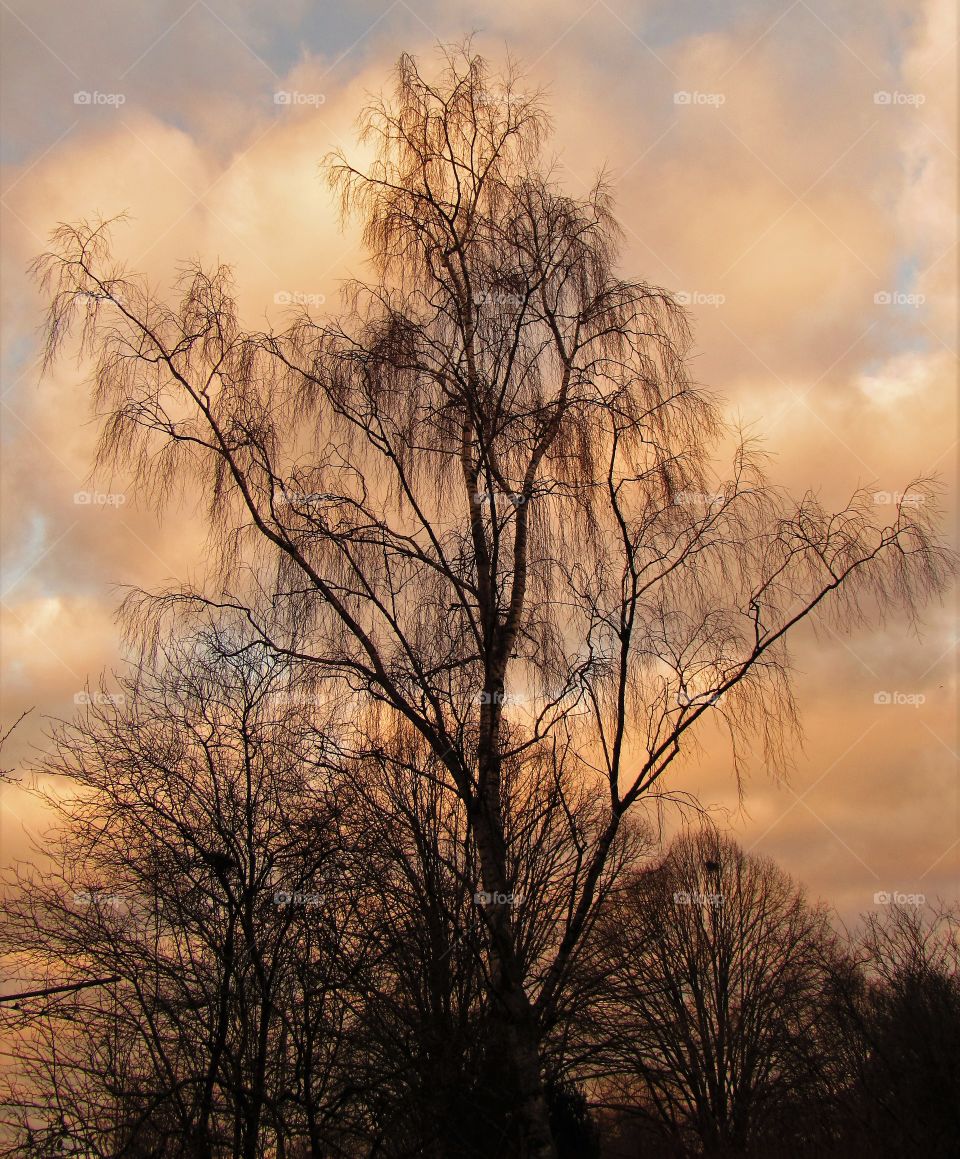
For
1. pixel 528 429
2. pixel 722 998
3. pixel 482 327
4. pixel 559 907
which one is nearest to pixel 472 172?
pixel 482 327

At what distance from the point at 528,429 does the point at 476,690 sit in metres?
2.49

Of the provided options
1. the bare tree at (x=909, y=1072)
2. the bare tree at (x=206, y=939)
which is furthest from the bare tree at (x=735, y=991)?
the bare tree at (x=206, y=939)

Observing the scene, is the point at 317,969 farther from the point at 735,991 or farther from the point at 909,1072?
the point at 735,991

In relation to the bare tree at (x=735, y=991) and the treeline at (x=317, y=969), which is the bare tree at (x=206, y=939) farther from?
the bare tree at (x=735, y=991)

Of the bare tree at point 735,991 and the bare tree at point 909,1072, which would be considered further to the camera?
the bare tree at point 735,991

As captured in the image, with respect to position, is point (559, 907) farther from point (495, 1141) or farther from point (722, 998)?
point (722, 998)

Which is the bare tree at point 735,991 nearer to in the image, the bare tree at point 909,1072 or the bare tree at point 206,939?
the bare tree at point 909,1072

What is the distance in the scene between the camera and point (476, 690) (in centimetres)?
862

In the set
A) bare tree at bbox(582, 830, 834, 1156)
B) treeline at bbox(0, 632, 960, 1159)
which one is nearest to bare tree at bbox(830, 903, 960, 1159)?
treeline at bbox(0, 632, 960, 1159)

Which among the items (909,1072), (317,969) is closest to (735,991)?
(909,1072)

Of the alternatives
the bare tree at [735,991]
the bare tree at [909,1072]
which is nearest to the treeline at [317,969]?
the bare tree at [909,1072]

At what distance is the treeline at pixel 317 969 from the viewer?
8453 millimetres

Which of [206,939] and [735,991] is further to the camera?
[735,991]

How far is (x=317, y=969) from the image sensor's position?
8.89 meters
